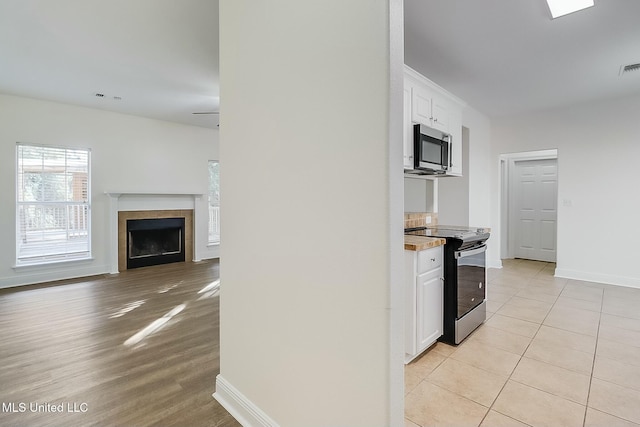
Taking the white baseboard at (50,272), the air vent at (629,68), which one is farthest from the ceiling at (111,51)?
the air vent at (629,68)

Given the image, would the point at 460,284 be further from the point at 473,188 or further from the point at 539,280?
the point at 539,280

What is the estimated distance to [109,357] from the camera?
2.37 meters

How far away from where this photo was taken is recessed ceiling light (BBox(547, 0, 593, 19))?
225 centimetres

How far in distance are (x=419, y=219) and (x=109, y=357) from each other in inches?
125

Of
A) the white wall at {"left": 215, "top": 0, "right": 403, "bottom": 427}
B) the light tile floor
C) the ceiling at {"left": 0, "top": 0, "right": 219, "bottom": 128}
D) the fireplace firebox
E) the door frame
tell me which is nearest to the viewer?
the white wall at {"left": 215, "top": 0, "right": 403, "bottom": 427}

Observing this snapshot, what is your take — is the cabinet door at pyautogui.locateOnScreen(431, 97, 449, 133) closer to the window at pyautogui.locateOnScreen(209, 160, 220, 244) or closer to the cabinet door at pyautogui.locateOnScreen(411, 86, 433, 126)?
the cabinet door at pyautogui.locateOnScreen(411, 86, 433, 126)

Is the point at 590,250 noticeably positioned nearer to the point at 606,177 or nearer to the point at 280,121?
the point at 606,177

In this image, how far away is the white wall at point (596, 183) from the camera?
430 centimetres

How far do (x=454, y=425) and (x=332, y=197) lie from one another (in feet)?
4.86

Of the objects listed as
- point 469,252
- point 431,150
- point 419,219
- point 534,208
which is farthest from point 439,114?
point 534,208

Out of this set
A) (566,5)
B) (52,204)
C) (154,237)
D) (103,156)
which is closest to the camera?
(566,5)

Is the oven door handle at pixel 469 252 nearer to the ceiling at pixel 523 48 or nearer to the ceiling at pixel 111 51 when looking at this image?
the ceiling at pixel 523 48

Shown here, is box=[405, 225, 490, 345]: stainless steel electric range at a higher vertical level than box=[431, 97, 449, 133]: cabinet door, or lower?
lower

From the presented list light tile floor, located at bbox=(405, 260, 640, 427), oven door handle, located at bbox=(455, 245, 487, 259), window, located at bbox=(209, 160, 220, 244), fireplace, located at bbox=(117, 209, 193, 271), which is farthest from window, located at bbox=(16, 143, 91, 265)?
oven door handle, located at bbox=(455, 245, 487, 259)
